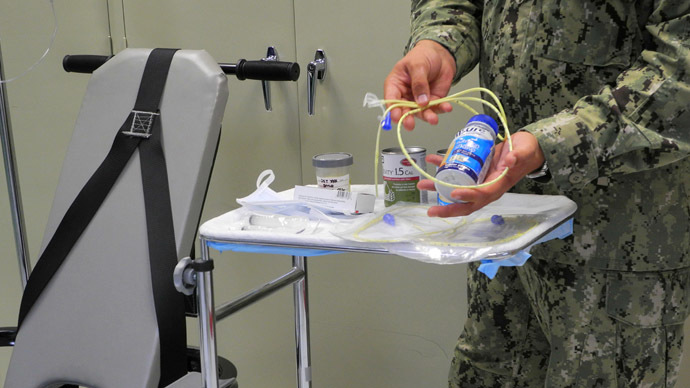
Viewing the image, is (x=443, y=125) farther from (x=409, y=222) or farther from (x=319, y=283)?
(x=409, y=222)

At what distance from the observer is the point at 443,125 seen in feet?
5.74

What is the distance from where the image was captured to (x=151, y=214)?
4.30 ft

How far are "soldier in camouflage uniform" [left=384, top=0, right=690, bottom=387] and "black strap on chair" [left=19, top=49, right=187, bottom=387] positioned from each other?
17.8 inches

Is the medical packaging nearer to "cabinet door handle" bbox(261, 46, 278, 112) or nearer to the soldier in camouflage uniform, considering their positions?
the soldier in camouflage uniform

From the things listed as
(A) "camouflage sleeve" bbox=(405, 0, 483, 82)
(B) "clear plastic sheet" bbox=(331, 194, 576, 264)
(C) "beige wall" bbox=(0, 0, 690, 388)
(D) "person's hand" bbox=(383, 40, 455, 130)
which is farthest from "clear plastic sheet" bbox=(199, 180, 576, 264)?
(C) "beige wall" bbox=(0, 0, 690, 388)

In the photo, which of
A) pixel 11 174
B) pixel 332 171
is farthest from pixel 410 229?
pixel 11 174

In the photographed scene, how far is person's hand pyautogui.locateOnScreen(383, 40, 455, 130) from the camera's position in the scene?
3.57 ft

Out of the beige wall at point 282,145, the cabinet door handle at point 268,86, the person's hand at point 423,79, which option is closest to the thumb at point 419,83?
the person's hand at point 423,79

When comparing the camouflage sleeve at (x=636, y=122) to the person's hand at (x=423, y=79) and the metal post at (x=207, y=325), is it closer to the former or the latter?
the person's hand at (x=423, y=79)

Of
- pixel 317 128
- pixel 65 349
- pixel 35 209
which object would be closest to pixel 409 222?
pixel 65 349

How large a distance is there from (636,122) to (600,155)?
2.5 inches

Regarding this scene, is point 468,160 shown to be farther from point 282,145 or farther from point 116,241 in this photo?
point 282,145

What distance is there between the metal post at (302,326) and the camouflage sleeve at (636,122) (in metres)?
0.50

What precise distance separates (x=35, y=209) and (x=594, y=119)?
1724 mm
